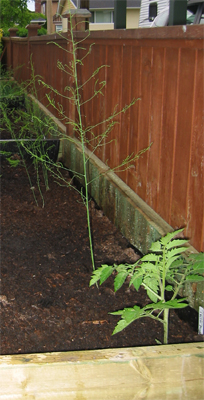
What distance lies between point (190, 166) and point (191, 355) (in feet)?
3.42

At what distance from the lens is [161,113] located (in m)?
2.88

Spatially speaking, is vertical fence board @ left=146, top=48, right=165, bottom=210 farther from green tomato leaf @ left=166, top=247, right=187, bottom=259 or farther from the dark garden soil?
green tomato leaf @ left=166, top=247, right=187, bottom=259

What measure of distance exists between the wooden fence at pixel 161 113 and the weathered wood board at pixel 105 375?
79cm

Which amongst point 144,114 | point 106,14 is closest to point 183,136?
point 144,114

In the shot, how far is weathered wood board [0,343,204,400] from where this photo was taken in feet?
5.66

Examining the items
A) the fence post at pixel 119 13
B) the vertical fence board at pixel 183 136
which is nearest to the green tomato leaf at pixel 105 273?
the vertical fence board at pixel 183 136

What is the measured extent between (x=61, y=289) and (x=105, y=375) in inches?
42.3

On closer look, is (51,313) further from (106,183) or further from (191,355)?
(106,183)

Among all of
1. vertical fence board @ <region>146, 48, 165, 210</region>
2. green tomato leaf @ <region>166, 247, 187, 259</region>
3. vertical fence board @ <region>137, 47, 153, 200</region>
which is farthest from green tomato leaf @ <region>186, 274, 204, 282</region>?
vertical fence board @ <region>137, 47, 153, 200</region>

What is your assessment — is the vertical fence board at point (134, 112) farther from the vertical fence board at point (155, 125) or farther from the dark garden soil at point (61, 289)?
the dark garden soil at point (61, 289)

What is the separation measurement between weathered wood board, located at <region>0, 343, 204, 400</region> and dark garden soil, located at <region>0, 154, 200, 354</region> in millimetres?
487

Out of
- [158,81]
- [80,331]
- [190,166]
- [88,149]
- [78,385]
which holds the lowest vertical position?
[80,331]

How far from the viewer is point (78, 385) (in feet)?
5.72

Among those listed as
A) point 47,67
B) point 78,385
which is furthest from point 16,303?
point 47,67
